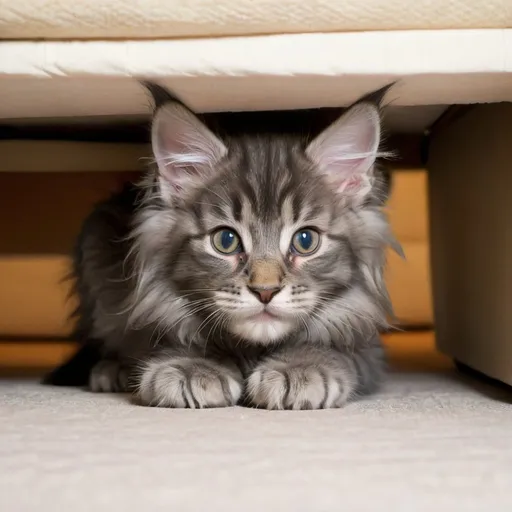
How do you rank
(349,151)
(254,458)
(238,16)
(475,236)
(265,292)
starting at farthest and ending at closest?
1. (475,236)
2. (349,151)
3. (265,292)
4. (238,16)
5. (254,458)

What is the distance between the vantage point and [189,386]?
1.60m

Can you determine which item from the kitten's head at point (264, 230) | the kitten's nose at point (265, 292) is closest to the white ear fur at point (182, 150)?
the kitten's head at point (264, 230)

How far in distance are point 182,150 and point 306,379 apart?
609 millimetres

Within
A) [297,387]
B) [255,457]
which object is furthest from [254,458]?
[297,387]

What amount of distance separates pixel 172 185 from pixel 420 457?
36.9 inches

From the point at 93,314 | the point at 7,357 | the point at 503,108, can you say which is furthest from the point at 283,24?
the point at 7,357

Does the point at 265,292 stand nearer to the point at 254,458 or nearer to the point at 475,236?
the point at 254,458

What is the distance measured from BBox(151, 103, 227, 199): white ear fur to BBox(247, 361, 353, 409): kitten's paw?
0.49 metres

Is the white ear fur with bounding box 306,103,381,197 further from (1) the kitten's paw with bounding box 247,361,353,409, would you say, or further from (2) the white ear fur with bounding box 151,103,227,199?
(1) the kitten's paw with bounding box 247,361,353,409

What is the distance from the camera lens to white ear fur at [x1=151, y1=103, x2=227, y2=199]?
1.76 metres

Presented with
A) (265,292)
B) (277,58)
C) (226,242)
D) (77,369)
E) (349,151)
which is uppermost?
(277,58)

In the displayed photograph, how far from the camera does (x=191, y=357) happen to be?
177 cm

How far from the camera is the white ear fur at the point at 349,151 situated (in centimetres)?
176

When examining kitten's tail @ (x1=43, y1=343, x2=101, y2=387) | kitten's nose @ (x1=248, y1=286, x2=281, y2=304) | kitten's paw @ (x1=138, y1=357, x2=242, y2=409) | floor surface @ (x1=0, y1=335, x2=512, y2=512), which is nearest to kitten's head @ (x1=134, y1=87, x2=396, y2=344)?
kitten's nose @ (x1=248, y1=286, x2=281, y2=304)
